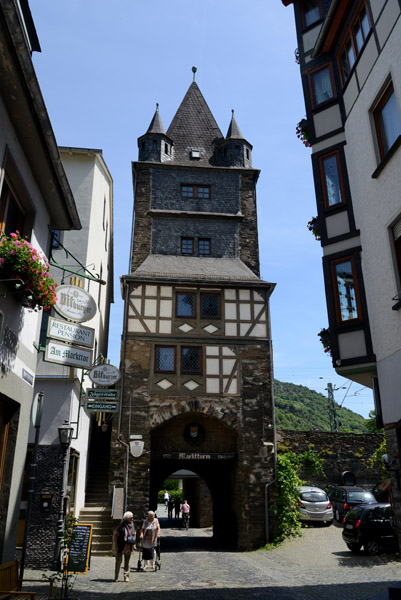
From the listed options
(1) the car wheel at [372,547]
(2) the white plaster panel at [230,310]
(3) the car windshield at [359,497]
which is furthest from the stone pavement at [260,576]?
(2) the white plaster panel at [230,310]

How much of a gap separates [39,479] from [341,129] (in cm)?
1013

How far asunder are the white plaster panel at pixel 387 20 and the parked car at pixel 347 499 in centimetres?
1462

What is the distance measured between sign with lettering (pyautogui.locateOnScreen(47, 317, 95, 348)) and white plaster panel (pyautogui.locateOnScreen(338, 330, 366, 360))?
4.43 meters

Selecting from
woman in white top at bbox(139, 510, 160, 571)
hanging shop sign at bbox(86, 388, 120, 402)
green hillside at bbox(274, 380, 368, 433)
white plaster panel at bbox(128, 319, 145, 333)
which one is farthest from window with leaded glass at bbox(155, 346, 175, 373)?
green hillside at bbox(274, 380, 368, 433)

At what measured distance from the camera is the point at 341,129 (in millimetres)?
10641

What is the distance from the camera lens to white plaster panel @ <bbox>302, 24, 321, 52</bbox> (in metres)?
12.1

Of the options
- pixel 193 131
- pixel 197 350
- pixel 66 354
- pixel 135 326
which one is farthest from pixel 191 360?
pixel 193 131

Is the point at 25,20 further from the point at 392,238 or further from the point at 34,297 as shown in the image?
the point at 392,238

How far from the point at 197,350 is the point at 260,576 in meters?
8.88

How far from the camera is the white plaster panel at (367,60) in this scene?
9.27m

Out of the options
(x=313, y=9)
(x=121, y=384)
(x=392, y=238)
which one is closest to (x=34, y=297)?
(x=392, y=238)

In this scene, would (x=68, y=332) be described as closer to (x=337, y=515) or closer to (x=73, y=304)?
(x=73, y=304)

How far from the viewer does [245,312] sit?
19.5 meters

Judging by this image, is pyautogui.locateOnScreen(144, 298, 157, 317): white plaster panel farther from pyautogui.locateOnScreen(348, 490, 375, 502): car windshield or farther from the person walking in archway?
pyautogui.locateOnScreen(348, 490, 375, 502): car windshield
